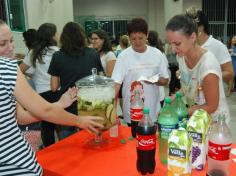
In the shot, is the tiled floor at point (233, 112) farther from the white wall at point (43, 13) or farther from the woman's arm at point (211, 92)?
the white wall at point (43, 13)

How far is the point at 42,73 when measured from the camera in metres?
2.96

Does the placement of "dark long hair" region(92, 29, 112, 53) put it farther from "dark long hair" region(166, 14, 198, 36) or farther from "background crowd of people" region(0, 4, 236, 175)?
"dark long hair" region(166, 14, 198, 36)

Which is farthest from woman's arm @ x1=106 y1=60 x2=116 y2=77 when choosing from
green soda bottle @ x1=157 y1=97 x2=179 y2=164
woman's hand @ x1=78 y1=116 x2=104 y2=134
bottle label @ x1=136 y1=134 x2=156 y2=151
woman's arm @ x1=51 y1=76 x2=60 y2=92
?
bottle label @ x1=136 y1=134 x2=156 y2=151

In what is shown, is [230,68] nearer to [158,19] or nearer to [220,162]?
[220,162]

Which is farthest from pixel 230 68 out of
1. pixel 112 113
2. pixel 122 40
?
pixel 122 40

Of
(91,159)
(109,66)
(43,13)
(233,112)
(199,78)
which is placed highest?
(43,13)

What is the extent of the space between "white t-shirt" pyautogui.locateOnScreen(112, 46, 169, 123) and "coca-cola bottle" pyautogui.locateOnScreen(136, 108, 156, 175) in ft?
3.53

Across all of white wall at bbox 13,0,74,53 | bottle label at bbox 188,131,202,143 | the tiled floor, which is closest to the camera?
bottle label at bbox 188,131,202,143

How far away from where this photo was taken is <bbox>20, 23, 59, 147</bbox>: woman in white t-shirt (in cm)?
288

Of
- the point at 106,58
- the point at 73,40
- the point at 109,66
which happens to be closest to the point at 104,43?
the point at 106,58

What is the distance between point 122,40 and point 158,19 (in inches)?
251

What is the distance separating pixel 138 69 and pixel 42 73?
1.15 m

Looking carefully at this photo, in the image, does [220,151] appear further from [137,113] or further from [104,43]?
[104,43]

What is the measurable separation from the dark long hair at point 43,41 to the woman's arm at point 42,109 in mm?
1618
